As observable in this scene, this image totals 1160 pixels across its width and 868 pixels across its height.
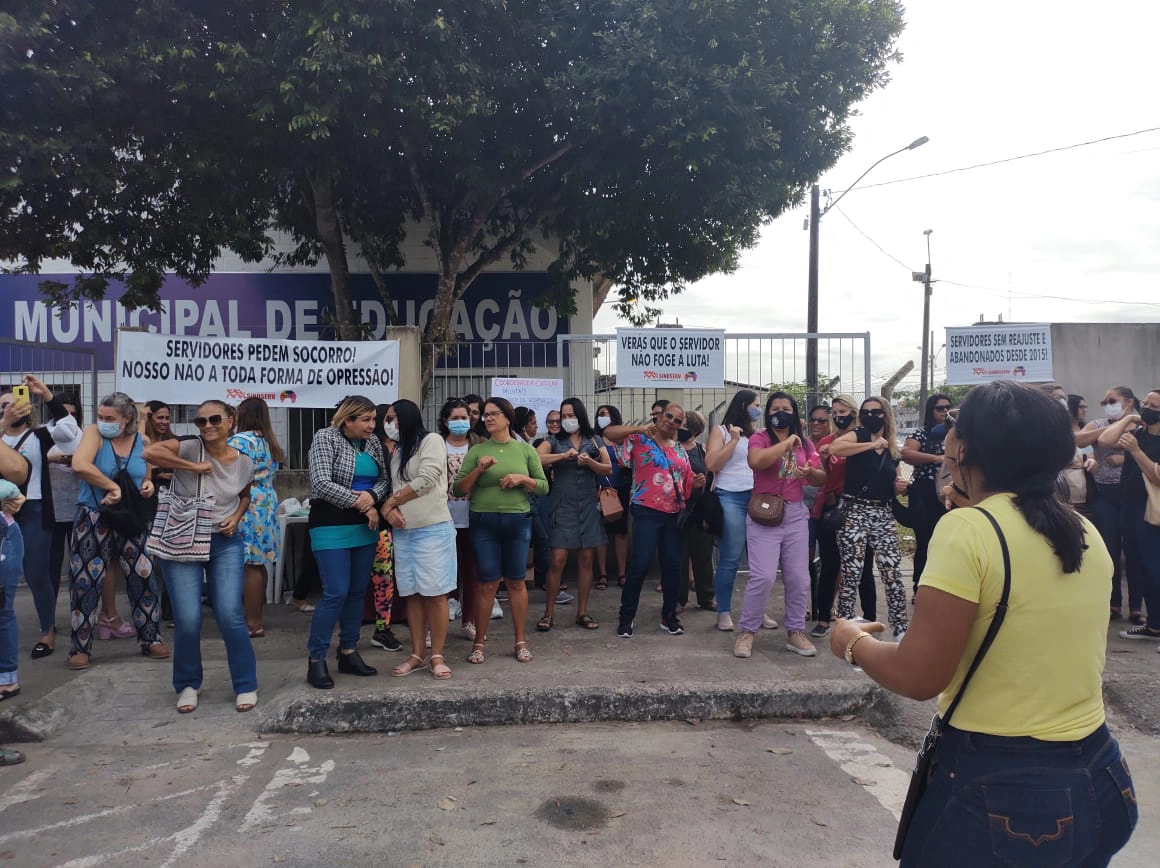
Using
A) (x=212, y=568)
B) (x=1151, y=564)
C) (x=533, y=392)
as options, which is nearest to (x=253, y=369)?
(x=533, y=392)

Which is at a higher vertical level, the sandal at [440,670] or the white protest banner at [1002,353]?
the white protest banner at [1002,353]

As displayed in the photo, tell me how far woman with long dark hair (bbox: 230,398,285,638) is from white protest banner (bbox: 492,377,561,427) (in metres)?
2.44

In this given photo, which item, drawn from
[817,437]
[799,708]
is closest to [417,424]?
[799,708]

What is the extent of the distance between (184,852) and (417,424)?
9.00 feet

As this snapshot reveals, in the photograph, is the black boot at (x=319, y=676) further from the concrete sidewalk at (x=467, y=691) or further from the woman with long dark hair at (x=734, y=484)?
the woman with long dark hair at (x=734, y=484)

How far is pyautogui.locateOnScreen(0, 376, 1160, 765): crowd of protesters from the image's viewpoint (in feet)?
17.0

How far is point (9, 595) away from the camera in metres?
5.02

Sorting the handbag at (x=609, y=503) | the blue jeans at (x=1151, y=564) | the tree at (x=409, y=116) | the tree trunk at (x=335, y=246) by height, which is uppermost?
the tree at (x=409, y=116)

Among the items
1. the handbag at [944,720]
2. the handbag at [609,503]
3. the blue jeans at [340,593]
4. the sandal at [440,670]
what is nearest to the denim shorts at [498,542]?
the sandal at [440,670]

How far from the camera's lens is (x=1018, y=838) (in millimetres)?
1685

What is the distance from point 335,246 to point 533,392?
14.7 ft

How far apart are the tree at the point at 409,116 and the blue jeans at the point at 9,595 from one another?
4.68 m

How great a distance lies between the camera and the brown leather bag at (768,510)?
6.03 meters

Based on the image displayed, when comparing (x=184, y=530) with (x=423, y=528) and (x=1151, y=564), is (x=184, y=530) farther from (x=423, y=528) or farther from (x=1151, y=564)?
(x=1151, y=564)
